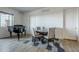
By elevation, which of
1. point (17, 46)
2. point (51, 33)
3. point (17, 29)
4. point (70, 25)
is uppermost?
point (70, 25)

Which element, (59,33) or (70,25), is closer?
(59,33)

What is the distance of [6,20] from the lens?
13.1 feet

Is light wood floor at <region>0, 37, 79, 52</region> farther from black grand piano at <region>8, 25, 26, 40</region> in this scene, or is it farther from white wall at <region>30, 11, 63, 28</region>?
white wall at <region>30, 11, 63, 28</region>

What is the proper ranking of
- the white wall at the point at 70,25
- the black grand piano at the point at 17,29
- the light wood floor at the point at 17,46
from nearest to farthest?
the light wood floor at the point at 17,46 < the black grand piano at the point at 17,29 < the white wall at the point at 70,25

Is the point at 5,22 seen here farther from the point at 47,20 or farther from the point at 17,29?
the point at 47,20

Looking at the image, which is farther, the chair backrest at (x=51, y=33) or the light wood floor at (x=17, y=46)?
the chair backrest at (x=51, y=33)

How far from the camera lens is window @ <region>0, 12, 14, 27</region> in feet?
12.9

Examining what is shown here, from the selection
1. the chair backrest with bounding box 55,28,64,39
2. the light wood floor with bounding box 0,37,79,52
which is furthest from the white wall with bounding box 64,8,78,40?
the light wood floor with bounding box 0,37,79,52

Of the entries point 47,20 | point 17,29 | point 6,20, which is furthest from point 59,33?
point 6,20

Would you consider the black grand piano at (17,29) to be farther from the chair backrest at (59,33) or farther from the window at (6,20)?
the chair backrest at (59,33)

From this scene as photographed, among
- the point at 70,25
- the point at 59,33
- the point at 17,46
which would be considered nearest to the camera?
the point at 17,46

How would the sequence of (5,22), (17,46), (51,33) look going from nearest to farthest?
(5,22), (17,46), (51,33)

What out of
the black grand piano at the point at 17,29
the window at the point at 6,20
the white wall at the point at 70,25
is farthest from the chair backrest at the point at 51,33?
the window at the point at 6,20

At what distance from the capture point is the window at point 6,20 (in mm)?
3921
